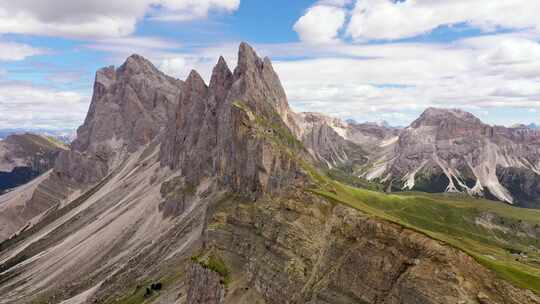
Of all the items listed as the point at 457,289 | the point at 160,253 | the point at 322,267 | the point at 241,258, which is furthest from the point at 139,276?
the point at 457,289

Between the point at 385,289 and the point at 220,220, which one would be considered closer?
the point at 385,289

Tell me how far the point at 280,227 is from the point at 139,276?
97.3 meters

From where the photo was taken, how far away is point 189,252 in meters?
178

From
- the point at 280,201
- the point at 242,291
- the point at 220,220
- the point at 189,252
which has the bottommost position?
the point at 189,252

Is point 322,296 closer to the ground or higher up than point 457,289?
closer to the ground

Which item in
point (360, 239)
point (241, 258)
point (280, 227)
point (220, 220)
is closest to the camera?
point (360, 239)

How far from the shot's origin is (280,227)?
114 meters

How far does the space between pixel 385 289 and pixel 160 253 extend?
136m

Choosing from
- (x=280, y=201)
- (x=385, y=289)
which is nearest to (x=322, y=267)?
(x=385, y=289)

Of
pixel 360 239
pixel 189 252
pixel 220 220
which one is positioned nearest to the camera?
pixel 360 239

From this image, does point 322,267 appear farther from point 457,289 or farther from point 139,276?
point 139,276

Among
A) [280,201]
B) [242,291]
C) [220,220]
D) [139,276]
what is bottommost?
[139,276]

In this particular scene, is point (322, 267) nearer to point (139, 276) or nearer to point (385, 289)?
point (385, 289)

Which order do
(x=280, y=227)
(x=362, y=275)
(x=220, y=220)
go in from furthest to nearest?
1. (x=220, y=220)
2. (x=280, y=227)
3. (x=362, y=275)
